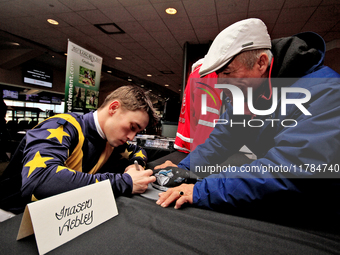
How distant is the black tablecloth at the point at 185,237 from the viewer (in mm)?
425

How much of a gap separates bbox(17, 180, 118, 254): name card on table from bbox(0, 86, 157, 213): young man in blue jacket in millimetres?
140

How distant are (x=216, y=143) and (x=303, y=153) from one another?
0.63 metres

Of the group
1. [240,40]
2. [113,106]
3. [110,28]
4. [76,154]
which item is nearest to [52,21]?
[110,28]

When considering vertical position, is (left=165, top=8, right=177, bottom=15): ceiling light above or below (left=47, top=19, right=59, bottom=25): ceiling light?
above

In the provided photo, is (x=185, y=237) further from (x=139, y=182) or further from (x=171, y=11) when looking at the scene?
(x=171, y=11)

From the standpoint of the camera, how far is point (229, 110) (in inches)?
48.1

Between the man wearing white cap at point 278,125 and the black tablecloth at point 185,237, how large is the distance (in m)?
0.08

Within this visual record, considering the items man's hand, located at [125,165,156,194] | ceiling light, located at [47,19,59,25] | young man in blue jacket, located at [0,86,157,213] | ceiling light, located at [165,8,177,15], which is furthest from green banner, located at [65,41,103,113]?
man's hand, located at [125,165,156,194]

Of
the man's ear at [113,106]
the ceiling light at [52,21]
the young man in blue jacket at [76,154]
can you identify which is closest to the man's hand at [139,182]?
the young man in blue jacket at [76,154]

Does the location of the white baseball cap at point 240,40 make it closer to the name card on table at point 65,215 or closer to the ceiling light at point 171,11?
the name card on table at point 65,215

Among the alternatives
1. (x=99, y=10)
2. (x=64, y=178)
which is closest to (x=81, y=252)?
(x=64, y=178)

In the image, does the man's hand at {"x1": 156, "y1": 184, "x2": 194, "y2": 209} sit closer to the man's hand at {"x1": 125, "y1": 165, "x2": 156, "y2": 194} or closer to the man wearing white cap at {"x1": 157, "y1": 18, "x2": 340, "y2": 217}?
the man wearing white cap at {"x1": 157, "y1": 18, "x2": 340, "y2": 217}

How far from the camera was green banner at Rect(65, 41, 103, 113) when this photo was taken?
349 cm

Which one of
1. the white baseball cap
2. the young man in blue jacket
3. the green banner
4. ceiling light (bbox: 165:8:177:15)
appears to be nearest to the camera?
the young man in blue jacket
